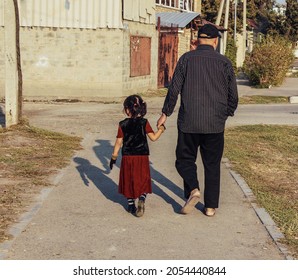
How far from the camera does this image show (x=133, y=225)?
21.6 ft

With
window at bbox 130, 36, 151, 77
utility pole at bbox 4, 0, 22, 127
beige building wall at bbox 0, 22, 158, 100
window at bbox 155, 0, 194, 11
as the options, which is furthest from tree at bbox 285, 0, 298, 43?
utility pole at bbox 4, 0, 22, 127

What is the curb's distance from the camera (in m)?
5.84

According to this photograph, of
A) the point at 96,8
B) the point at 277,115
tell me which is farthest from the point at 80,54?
the point at 277,115

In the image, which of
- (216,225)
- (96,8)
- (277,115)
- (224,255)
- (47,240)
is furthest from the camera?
(96,8)

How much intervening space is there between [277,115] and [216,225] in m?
11.3

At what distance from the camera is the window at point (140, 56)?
21438 mm

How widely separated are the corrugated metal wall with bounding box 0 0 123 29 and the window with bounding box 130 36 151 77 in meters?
1.35

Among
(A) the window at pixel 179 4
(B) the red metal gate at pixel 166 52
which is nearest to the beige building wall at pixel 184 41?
(B) the red metal gate at pixel 166 52

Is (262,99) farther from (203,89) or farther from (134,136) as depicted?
(203,89)

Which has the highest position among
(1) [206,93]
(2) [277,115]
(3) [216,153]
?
(1) [206,93]

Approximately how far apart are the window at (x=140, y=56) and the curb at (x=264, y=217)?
12.6 metres

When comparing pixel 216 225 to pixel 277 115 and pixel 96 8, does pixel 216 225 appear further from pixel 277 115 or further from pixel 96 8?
pixel 96 8

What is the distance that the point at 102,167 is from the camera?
9.74 meters

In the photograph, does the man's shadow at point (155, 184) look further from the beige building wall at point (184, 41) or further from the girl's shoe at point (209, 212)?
the beige building wall at point (184, 41)
